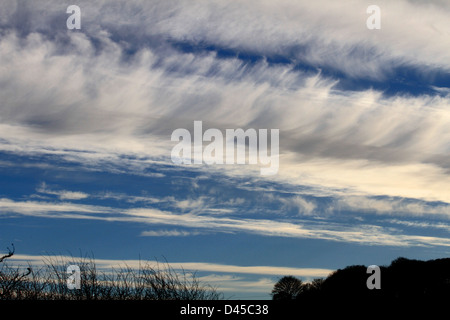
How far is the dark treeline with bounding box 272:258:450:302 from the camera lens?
3622cm

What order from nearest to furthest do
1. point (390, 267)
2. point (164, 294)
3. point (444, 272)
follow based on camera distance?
point (164, 294), point (444, 272), point (390, 267)

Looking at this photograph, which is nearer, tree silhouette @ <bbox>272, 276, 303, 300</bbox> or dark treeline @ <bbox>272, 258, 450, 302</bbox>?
dark treeline @ <bbox>272, 258, 450, 302</bbox>

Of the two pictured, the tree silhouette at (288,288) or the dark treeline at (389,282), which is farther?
the tree silhouette at (288,288)

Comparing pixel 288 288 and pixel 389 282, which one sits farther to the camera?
pixel 288 288

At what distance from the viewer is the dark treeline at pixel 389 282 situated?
119ft

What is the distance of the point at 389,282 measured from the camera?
136ft

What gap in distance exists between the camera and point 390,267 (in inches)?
1788
